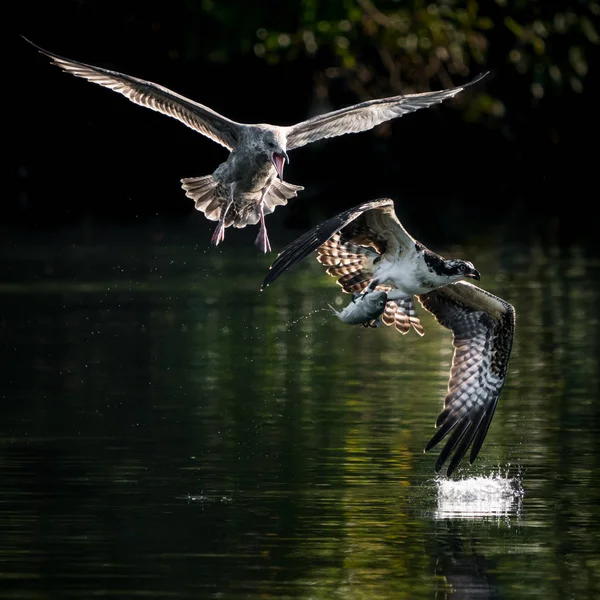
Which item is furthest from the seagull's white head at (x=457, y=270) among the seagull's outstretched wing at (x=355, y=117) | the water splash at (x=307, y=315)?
the water splash at (x=307, y=315)

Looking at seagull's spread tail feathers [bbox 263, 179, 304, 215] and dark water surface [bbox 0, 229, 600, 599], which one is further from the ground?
seagull's spread tail feathers [bbox 263, 179, 304, 215]

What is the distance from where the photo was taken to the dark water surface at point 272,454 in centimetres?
952

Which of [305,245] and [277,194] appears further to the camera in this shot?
[277,194]

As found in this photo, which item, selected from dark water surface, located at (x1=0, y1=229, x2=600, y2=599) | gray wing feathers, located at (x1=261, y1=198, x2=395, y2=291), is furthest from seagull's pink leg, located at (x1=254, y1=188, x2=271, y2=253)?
gray wing feathers, located at (x1=261, y1=198, x2=395, y2=291)

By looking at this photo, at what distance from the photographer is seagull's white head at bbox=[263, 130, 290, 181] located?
14555 mm

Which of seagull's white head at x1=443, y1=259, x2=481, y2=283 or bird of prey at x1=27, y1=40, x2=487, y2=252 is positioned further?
bird of prey at x1=27, y1=40, x2=487, y2=252

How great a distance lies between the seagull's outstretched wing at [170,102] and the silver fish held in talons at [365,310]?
3.30 meters

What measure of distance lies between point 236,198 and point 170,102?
0.90 meters

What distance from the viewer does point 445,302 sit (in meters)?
12.8

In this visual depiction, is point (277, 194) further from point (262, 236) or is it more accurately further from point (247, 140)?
point (247, 140)

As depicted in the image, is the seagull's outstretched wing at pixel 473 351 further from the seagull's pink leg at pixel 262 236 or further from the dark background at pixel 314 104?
the dark background at pixel 314 104

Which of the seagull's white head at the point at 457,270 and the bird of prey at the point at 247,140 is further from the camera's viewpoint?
the bird of prey at the point at 247,140

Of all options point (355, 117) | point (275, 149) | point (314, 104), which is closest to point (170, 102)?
point (275, 149)

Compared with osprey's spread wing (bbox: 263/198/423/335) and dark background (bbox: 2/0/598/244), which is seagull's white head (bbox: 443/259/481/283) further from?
dark background (bbox: 2/0/598/244)
